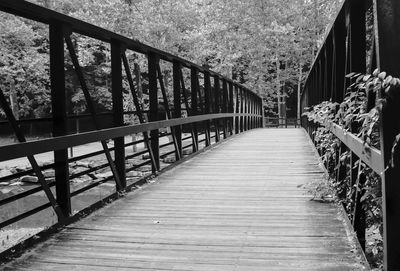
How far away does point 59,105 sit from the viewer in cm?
417

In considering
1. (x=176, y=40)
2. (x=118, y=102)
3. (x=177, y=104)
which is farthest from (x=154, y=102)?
(x=176, y=40)

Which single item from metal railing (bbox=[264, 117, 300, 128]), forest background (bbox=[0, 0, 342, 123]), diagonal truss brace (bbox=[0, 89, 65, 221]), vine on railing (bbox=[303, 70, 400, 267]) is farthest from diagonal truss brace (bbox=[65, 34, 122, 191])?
metal railing (bbox=[264, 117, 300, 128])

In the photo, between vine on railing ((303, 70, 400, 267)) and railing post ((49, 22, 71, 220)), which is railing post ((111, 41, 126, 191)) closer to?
railing post ((49, 22, 71, 220))

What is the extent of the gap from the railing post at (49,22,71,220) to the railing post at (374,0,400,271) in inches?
106

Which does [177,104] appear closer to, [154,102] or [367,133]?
[154,102]

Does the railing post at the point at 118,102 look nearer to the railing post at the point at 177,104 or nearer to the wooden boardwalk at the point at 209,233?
the wooden boardwalk at the point at 209,233

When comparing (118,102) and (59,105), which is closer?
(59,105)

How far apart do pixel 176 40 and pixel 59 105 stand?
66.9 feet

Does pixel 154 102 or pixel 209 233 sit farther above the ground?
pixel 154 102

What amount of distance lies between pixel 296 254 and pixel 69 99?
29.5m

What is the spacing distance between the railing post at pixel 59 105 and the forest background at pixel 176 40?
32.0 feet

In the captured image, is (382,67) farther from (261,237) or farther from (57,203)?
(57,203)

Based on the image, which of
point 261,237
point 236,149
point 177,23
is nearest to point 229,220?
point 261,237

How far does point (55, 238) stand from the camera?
12.4ft
